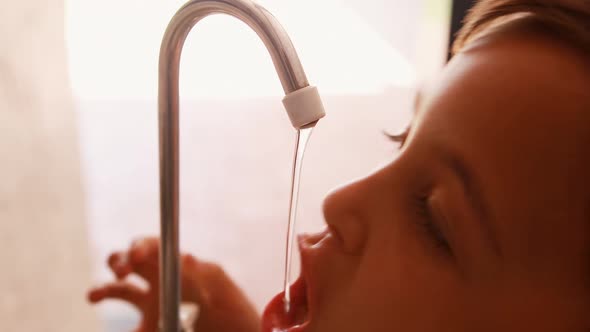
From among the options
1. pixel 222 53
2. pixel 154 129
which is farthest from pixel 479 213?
pixel 154 129

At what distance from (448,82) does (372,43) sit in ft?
1.58

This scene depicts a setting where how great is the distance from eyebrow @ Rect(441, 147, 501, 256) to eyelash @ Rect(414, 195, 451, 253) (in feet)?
0.13

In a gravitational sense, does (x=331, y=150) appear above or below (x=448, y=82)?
below

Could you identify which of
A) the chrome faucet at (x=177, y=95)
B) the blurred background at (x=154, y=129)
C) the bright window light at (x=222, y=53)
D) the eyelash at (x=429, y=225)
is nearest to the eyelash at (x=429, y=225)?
the eyelash at (x=429, y=225)

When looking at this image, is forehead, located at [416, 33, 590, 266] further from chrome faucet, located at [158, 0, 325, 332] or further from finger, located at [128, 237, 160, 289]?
finger, located at [128, 237, 160, 289]

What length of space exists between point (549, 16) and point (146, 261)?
1.70ft

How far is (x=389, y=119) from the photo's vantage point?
2.99 ft

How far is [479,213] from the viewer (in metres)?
0.38

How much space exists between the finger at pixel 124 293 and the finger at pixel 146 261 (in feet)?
0.07

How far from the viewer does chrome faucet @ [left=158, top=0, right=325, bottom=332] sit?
0.36 meters

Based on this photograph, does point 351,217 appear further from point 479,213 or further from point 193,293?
point 193,293

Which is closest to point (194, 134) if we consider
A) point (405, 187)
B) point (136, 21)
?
point (136, 21)

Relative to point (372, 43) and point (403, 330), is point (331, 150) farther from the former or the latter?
point (403, 330)

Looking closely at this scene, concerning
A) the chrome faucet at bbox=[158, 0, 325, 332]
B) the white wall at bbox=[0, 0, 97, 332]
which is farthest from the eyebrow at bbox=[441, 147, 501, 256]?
the white wall at bbox=[0, 0, 97, 332]
